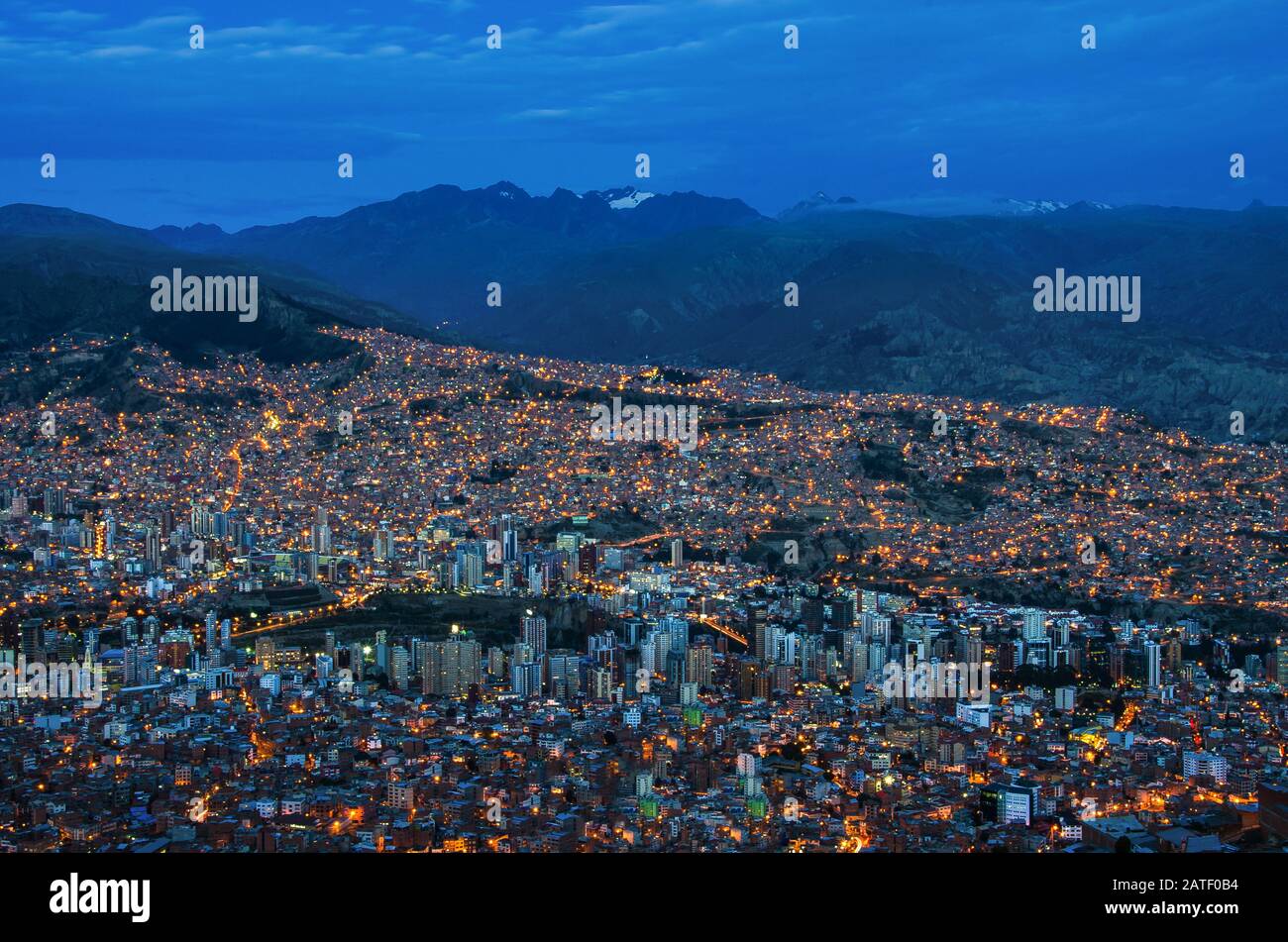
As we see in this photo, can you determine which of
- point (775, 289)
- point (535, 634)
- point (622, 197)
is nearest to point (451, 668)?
point (535, 634)

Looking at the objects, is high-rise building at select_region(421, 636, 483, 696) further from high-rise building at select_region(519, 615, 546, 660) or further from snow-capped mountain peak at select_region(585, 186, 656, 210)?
snow-capped mountain peak at select_region(585, 186, 656, 210)

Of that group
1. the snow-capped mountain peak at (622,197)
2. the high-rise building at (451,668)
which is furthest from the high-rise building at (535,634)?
the snow-capped mountain peak at (622,197)

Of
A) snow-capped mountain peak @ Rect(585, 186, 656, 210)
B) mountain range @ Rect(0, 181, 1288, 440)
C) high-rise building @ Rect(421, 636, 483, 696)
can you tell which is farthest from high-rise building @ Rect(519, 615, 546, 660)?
snow-capped mountain peak @ Rect(585, 186, 656, 210)

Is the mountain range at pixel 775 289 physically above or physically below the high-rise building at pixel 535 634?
above

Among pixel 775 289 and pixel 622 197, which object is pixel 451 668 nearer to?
pixel 775 289

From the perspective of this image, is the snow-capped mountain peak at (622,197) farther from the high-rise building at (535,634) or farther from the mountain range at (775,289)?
the high-rise building at (535,634)

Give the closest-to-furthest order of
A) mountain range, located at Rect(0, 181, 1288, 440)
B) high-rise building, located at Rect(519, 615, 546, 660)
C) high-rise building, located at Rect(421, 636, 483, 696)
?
high-rise building, located at Rect(421, 636, 483, 696) → high-rise building, located at Rect(519, 615, 546, 660) → mountain range, located at Rect(0, 181, 1288, 440)
